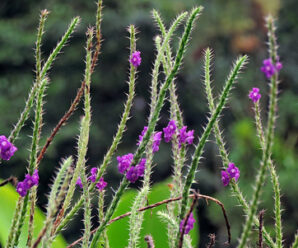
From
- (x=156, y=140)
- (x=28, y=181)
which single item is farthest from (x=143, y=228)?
(x=28, y=181)

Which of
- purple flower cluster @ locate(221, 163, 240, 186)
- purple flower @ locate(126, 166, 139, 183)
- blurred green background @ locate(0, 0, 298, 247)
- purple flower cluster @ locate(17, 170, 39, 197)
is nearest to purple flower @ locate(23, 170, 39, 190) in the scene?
purple flower cluster @ locate(17, 170, 39, 197)

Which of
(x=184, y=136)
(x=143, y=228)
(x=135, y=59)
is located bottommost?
(x=143, y=228)

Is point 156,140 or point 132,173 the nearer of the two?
point 132,173

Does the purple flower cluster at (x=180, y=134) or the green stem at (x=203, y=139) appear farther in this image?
the purple flower cluster at (x=180, y=134)

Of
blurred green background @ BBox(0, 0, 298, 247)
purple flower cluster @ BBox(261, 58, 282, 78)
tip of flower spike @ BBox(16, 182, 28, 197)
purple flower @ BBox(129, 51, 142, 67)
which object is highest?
blurred green background @ BBox(0, 0, 298, 247)

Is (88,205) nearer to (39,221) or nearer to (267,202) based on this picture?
(39,221)

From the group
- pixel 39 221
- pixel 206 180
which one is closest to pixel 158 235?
pixel 39 221

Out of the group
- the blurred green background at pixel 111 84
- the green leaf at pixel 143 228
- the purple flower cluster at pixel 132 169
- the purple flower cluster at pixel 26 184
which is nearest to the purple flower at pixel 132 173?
the purple flower cluster at pixel 132 169

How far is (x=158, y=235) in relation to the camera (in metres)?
0.92

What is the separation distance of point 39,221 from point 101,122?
5.91m

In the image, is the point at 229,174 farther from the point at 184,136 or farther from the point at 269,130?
the point at 269,130

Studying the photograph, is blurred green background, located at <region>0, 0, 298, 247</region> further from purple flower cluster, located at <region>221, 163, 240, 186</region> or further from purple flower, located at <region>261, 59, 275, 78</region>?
purple flower, located at <region>261, 59, 275, 78</region>

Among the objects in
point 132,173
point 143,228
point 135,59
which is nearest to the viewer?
point 132,173

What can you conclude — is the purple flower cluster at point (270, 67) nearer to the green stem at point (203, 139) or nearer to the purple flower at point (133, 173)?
the green stem at point (203, 139)
